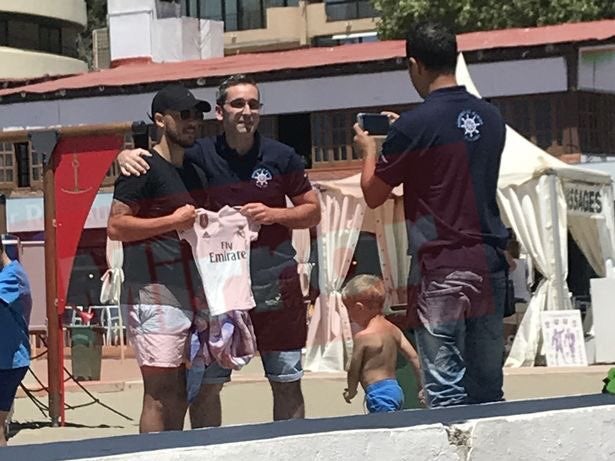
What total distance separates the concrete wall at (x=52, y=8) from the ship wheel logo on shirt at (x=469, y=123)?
4243 centimetres

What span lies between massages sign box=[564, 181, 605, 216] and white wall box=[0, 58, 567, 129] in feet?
18.9

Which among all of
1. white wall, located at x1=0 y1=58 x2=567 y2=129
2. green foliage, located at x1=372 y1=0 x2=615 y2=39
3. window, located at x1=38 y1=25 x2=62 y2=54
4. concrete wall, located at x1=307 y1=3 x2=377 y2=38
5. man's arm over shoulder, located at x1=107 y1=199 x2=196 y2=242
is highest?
concrete wall, located at x1=307 y1=3 x2=377 y2=38

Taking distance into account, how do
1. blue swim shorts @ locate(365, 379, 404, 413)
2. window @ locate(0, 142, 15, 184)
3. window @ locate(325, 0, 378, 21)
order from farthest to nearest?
window @ locate(325, 0, 378, 21) < window @ locate(0, 142, 15, 184) < blue swim shorts @ locate(365, 379, 404, 413)

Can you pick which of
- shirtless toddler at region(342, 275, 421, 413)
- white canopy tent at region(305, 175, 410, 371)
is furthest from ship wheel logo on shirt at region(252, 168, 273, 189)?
white canopy tent at region(305, 175, 410, 371)

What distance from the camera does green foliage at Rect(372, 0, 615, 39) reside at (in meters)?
34.8

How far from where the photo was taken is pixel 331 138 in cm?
2800

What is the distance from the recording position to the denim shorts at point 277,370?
6812 millimetres

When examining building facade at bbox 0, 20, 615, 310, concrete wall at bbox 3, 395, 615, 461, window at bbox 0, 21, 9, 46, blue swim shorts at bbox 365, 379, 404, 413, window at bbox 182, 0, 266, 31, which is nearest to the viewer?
concrete wall at bbox 3, 395, 615, 461

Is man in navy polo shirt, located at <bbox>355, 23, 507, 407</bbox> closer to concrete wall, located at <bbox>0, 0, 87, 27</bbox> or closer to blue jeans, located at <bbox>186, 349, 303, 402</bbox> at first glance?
blue jeans, located at <bbox>186, 349, 303, 402</bbox>

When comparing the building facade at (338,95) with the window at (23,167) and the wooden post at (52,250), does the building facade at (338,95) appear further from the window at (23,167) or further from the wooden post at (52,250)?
the wooden post at (52,250)

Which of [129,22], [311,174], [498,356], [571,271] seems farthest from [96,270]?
[498,356]

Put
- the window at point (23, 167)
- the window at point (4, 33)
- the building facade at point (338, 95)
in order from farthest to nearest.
→ 1. the window at point (4, 33)
2. the window at point (23, 167)
3. the building facade at point (338, 95)

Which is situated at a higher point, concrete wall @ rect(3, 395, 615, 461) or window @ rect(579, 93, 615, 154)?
window @ rect(579, 93, 615, 154)

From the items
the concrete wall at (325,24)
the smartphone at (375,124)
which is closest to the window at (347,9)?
the concrete wall at (325,24)
